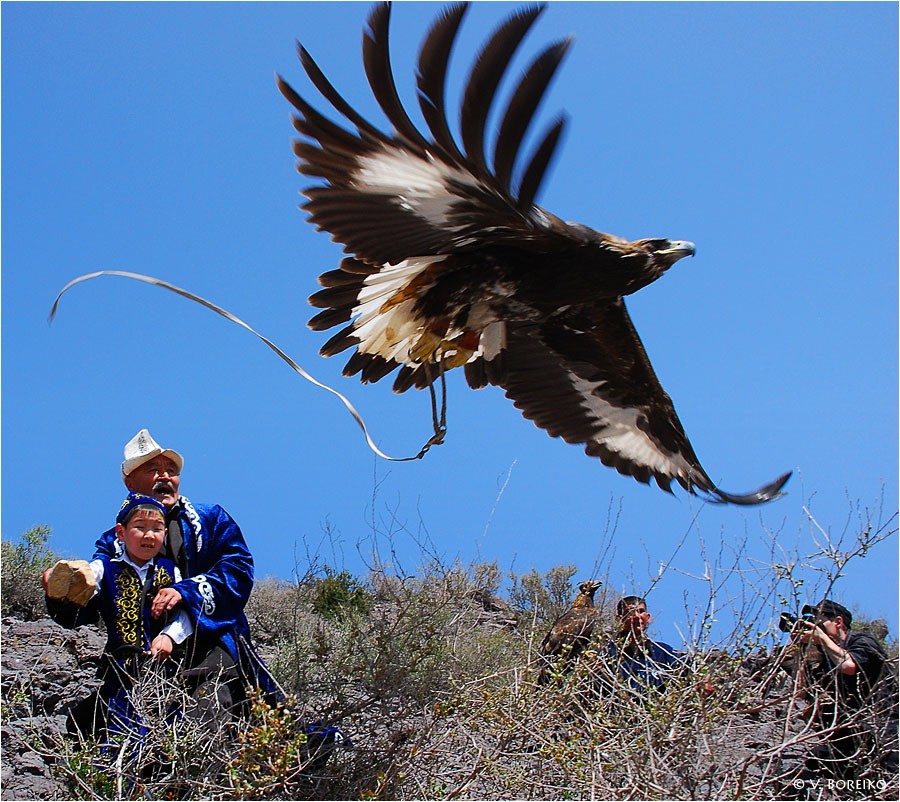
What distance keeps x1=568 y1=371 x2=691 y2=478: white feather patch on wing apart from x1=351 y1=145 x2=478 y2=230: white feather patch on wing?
2.87 metres

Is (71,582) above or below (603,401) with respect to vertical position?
below

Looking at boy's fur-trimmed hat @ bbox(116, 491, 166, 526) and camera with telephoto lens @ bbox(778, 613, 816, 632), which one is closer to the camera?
boy's fur-trimmed hat @ bbox(116, 491, 166, 526)

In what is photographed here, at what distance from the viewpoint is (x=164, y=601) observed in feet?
12.1

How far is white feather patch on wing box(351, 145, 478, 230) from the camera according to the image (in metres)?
3.65

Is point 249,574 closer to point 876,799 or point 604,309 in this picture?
point 604,309

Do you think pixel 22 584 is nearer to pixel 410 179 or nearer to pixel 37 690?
pixel 37 690

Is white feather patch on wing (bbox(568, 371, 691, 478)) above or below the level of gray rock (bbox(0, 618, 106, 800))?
above

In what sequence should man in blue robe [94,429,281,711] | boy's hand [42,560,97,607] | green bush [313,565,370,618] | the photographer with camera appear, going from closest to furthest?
boy's hand [42,560,97,607]
man in blue robe [94,429,281,711]
the photographer with camera
green bush [313,565,370,618]

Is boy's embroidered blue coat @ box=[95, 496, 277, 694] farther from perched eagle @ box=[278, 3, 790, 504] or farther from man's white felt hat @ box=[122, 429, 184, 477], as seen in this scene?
perched eagle @ box=[278, 3, 790, 504]

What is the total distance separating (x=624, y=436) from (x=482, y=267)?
8.39 ft

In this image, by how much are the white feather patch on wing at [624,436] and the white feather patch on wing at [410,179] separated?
9.41 feet

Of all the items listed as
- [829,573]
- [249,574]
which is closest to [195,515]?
[249,574]

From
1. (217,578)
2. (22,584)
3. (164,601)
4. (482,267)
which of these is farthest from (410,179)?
(22,584)

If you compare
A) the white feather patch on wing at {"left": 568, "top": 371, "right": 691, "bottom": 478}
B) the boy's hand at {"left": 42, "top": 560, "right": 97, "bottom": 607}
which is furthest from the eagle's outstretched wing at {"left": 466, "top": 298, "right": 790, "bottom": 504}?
the boy's hand at {"left": 42, "top": 560, "right": 97, "bottom": 607}
